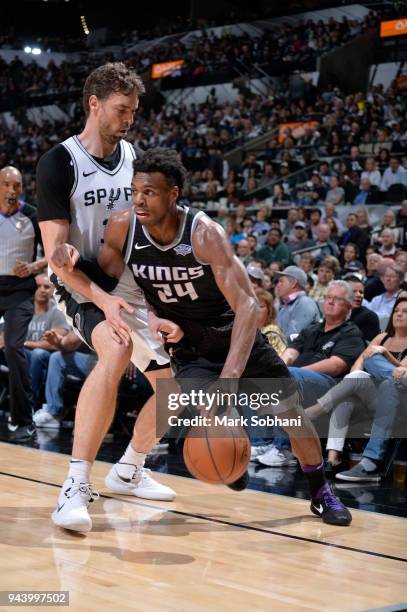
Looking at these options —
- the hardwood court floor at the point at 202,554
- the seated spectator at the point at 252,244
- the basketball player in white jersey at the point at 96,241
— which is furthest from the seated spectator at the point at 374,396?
the seated spectator at the point at 252,244

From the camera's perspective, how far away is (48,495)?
414 cm

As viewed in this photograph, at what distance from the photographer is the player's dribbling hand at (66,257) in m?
3.54

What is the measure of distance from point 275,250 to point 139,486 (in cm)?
662

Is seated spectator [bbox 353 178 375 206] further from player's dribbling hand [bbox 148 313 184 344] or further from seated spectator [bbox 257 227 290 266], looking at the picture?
player's dribbling hand [bbox 148 313 184 344]

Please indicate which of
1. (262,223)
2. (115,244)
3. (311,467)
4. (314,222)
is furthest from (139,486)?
(262,223)

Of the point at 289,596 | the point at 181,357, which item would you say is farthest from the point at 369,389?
the point at 289,596

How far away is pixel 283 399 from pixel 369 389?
162 cm

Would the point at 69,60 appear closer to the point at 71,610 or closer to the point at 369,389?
the point at 369,389

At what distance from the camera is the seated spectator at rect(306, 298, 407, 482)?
5.04 metres

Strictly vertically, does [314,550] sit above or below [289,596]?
below

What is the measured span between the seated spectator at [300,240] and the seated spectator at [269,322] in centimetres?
460

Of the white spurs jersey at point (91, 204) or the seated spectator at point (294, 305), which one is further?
the seated spectator at point (294, 305)

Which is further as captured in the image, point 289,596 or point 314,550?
point 314,550

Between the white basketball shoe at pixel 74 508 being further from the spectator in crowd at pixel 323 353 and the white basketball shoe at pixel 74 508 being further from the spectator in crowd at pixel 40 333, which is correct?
the spectator in crowd at pixel 40 333
